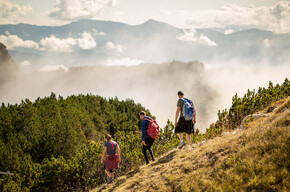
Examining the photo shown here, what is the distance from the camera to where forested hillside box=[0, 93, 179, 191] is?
47.4 feet

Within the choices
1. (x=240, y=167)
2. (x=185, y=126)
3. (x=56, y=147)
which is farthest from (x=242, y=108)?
(x=56, y=147)

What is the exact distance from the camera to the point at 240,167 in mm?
4711

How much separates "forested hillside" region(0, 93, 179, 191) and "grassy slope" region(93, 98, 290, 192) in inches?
221

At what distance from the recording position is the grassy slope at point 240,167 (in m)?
4.20

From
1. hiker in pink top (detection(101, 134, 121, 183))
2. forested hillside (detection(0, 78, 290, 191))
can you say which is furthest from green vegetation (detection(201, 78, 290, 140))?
hiker in pink top (detection(101, 134, 121, 183))

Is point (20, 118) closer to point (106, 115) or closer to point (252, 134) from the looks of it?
point (106, 115)

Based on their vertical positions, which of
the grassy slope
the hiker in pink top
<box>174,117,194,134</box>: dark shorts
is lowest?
the grassy slope

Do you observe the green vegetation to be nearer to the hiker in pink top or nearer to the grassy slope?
the grassy slope

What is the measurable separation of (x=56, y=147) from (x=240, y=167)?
23076 mm

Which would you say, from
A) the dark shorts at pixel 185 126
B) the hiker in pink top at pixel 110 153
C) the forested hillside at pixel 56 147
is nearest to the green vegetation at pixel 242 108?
the dark shorts at pixel 185 126

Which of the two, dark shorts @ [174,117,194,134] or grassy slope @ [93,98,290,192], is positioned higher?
dark shorts @ [174,117,194,134]

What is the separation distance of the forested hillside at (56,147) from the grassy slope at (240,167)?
562 cm

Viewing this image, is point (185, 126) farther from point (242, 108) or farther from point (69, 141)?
point (69, 141)

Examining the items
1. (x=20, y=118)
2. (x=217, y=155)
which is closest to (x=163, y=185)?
(x=217, y=155)
